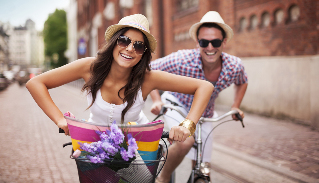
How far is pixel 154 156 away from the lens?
1786mm

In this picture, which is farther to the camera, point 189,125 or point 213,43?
point 213,43

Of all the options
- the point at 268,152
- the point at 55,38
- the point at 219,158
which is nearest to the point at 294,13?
the point at 268,152

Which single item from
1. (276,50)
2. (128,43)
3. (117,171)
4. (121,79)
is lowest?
(117,171)

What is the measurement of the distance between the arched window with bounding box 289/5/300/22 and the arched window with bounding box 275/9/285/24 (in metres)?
0.23

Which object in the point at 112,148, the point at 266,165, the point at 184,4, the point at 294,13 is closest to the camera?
the point at 112,148

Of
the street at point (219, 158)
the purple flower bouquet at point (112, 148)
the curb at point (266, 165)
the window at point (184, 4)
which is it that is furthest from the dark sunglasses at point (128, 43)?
the window at point (184, 4)

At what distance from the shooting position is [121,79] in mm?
2488

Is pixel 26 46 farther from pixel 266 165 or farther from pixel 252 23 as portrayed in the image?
pixel 266 165

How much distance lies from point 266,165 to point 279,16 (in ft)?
20.4

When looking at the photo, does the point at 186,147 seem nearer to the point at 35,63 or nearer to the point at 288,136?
the point at 288,136

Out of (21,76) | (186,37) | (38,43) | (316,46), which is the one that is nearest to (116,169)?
(316,46)

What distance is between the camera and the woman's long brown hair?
93.3 inches

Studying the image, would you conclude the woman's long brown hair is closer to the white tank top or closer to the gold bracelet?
the white tank top

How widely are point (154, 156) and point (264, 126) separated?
22.3ft
